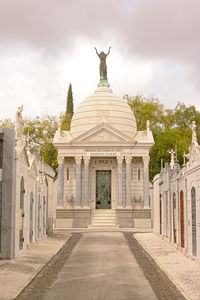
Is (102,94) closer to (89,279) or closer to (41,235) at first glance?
(41,235)

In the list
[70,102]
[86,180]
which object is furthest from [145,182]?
[70,102]

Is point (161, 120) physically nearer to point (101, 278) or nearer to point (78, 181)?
point (78, 181)

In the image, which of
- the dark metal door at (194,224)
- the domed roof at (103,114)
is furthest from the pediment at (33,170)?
the domed roof at (103,114)

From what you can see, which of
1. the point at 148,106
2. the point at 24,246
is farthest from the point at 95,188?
the point at 24,246

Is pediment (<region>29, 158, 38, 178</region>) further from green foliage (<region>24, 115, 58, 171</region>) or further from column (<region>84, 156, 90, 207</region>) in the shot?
green foliage (<region>24, 115, 58, 171</region>)

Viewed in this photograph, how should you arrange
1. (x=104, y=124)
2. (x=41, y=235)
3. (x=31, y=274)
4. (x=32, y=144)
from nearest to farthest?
(x=31, y=274)
(x=41, y=235)
(x=104, y=124)
(x=32, y=144)

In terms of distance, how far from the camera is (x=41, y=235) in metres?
21.2

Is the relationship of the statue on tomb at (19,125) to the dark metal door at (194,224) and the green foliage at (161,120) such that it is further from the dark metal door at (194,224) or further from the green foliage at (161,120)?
the green foliage at (161,120)

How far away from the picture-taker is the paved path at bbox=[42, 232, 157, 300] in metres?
8.62

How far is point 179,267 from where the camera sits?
1246cm

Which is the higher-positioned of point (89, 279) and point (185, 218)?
point (185, 218)

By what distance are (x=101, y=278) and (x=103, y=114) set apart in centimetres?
2603

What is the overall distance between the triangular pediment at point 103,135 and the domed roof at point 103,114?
42.0 inches

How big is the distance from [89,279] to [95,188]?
83.1 feet
